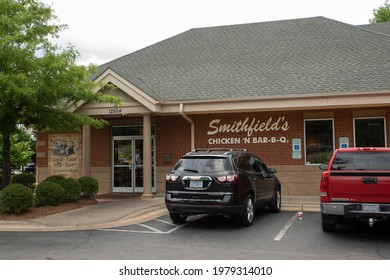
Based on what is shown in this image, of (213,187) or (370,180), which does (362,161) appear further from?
(213,187)

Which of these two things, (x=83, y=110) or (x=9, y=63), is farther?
(x=83, y=110)

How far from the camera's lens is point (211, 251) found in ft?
24.0

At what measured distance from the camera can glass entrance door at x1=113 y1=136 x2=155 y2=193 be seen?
17.0 m

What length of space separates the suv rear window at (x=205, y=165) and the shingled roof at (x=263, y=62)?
539 cm

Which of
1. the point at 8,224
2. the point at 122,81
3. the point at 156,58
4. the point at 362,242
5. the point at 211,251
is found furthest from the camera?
the point at 156,58

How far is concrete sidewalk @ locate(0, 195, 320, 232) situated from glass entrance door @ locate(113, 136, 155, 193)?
2.97 metres

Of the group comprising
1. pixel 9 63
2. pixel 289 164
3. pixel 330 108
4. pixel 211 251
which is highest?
pixel 9 63

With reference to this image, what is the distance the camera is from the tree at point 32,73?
1121 centimetres

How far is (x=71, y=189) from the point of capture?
501 inches

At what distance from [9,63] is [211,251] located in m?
7.98

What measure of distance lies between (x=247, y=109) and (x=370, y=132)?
4.43 metres

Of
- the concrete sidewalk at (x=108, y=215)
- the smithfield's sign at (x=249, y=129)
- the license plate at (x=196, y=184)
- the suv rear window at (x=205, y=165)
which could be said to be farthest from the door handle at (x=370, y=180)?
the smithfield's sign at (x=249, y=129)

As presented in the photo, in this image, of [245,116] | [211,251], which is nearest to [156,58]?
[245,116]

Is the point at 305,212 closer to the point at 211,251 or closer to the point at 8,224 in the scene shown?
the point at 211,251
